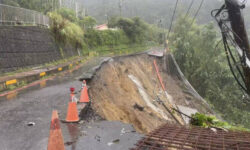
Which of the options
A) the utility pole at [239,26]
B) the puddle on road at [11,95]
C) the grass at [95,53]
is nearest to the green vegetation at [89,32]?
the grass at [95,53]

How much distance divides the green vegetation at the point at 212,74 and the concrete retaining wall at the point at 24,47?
13.4m

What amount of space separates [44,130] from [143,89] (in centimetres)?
1674

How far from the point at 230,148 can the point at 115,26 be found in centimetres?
5005

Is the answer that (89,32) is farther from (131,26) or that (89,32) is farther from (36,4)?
(131,26)

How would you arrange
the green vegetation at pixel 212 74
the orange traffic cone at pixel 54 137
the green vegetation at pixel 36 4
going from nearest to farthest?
1. the orange traffic cone at pixel 54 137
2. the green vegetation at pixel 212 74
3. the green vegetation at pixel 36 4

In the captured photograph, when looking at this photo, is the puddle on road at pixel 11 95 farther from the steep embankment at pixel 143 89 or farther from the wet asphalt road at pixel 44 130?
the steep embankment at pixel 143 89

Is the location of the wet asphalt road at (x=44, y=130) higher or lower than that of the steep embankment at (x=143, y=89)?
higher

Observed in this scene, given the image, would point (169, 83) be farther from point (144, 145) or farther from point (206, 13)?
point (206, 13)

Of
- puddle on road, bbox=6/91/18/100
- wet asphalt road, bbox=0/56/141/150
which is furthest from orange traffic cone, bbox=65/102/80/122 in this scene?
puddle on road, bbox=6/91/18/100

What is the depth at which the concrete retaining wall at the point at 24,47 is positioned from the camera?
12164 mm

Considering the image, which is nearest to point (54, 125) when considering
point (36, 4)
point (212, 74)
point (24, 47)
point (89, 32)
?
point (24, 47)

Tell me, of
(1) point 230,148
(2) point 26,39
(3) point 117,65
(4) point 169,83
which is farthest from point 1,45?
(4) point 169,83

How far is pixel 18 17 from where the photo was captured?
1562 cm

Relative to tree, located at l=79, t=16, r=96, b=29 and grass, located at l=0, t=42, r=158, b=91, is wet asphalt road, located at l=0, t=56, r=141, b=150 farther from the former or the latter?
tree, located at l=79, t=16, r=96, b=29
